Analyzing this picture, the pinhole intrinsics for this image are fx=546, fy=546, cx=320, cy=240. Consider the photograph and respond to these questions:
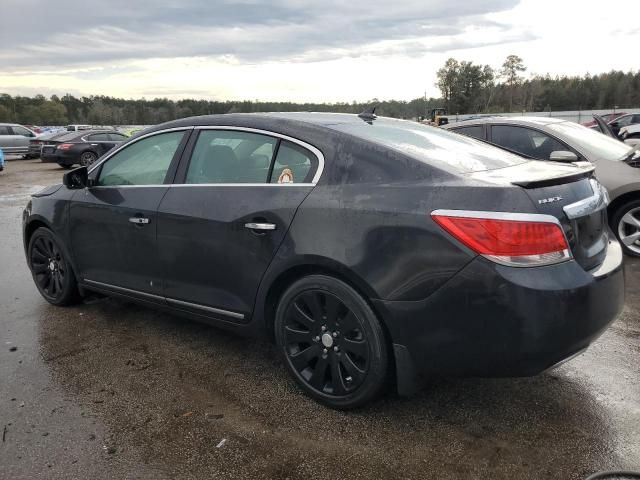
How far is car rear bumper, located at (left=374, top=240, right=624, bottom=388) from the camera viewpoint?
239 centimetres

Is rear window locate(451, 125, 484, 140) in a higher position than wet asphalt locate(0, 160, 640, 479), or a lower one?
higher

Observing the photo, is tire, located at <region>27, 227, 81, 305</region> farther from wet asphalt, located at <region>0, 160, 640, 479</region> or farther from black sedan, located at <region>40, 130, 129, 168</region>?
black sedan, located at <region>40, 130, 129, 168</region>

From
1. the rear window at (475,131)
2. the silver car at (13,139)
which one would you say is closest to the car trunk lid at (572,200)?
the rear window at (475,131)

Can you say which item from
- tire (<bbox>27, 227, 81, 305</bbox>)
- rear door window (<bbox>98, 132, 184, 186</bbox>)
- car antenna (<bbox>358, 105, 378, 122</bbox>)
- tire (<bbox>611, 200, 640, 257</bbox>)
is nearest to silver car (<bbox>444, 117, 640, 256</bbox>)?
tire (<bbox>611, 200, 640, 257</bbox>)

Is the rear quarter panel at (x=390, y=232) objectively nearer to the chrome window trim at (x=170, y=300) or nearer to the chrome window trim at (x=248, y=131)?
the chrome window trim at (x=248, y=131)

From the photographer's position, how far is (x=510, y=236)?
240 centimetres

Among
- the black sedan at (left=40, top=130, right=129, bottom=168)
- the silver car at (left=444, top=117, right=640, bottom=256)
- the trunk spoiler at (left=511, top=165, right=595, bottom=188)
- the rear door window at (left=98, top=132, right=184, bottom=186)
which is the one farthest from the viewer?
the black sedan at (left=40, top=130, right=129, bottom=168)

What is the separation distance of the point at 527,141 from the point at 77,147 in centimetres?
1802

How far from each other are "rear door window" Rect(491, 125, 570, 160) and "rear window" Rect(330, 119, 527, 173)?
9.88ft

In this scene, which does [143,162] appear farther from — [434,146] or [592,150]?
[592,150]

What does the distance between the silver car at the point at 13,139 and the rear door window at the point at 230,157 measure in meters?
25.3

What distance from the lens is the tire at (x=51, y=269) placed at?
461cm

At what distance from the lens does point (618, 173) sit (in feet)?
19.4

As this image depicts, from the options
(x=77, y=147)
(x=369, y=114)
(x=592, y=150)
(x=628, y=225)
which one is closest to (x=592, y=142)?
(x=592, y=150)
